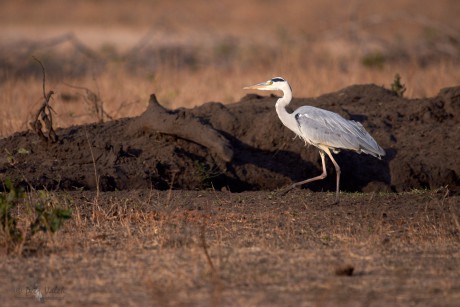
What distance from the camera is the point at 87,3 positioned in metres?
31.9

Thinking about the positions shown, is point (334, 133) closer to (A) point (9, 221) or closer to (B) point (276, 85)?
(B) point (276, 85)

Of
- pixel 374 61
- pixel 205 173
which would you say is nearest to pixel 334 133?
pixel 205 173

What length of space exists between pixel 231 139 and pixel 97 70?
21.2ft

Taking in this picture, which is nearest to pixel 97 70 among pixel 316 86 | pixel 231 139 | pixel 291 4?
pixel 316 86

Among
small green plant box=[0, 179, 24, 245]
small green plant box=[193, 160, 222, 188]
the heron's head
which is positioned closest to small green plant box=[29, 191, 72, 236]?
small green plant box=[0, 179, 24, 245]

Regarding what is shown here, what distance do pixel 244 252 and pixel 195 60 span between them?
13.0 m

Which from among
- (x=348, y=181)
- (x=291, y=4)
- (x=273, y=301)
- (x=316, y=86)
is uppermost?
(x=291, y=4)

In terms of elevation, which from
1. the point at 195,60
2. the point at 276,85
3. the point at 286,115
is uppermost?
the point at 195,60

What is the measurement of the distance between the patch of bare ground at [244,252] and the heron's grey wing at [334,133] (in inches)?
24.3

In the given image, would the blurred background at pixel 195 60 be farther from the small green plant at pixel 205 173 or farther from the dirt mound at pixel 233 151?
the small green plant at pixel 205 173

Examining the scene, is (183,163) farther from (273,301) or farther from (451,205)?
(273,301)

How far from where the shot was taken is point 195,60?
61.9 ft

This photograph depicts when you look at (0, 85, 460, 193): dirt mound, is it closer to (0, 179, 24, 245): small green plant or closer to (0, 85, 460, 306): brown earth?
(0, 85, 460, 306): brown earth

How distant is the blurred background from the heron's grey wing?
2.95 meters
